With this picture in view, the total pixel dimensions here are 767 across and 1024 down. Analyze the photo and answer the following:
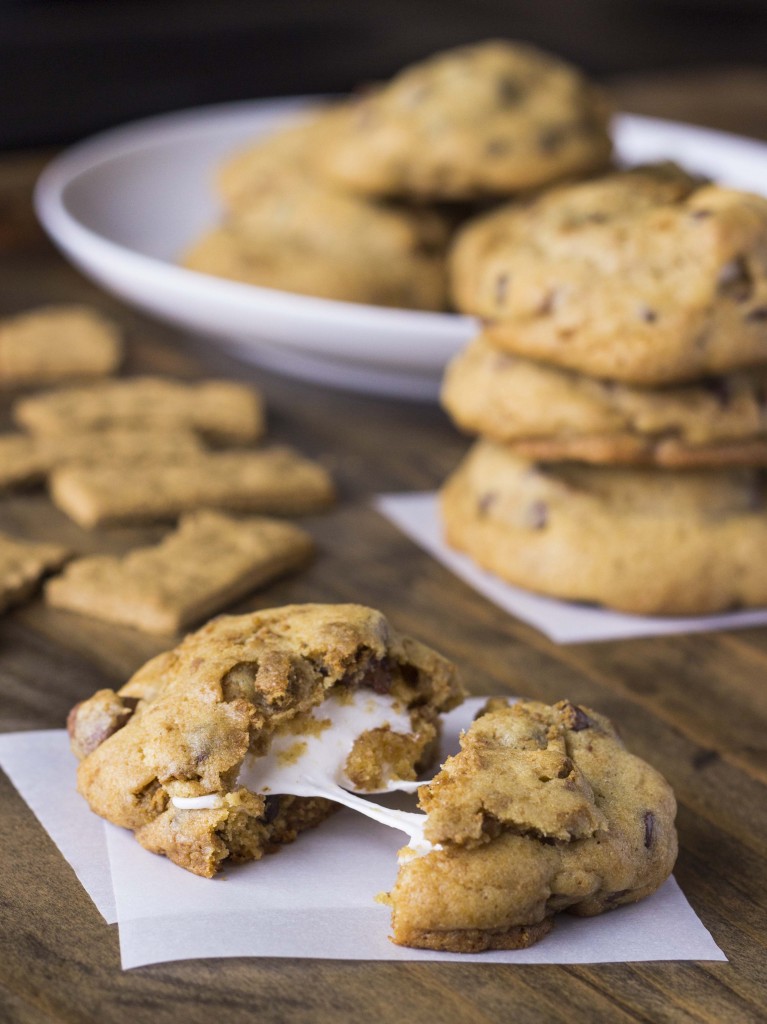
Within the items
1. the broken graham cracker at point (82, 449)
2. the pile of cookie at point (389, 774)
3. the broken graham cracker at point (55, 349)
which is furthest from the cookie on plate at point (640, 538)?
the broken graham cracker at point (55, 349)

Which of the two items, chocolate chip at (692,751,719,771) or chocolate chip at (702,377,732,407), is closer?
chocolate chip at (692,751,719,771)

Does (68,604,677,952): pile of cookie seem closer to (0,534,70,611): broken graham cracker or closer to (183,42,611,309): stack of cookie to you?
(0,534,70,611): broken graham cracker

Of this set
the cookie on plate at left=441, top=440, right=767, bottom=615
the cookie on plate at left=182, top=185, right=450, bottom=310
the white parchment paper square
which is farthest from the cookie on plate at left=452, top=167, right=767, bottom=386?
the cookie on plate at left=182, top=185, right=450, bottom=310

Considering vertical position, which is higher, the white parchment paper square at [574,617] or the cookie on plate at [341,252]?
the cookie on plate at [341,252]

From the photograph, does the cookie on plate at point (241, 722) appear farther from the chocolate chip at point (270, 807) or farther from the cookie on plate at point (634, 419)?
the cookie on plate at point (634, 419)

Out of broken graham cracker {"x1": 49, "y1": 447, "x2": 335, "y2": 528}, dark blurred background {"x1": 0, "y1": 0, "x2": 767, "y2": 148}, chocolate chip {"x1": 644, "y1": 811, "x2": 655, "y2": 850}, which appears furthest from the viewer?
dark blurred background {"x1": 0, "y1": 0, "x2": 767, "y2": 148}

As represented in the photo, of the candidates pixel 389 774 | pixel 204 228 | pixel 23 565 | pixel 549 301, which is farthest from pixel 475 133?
pixel 389 774
